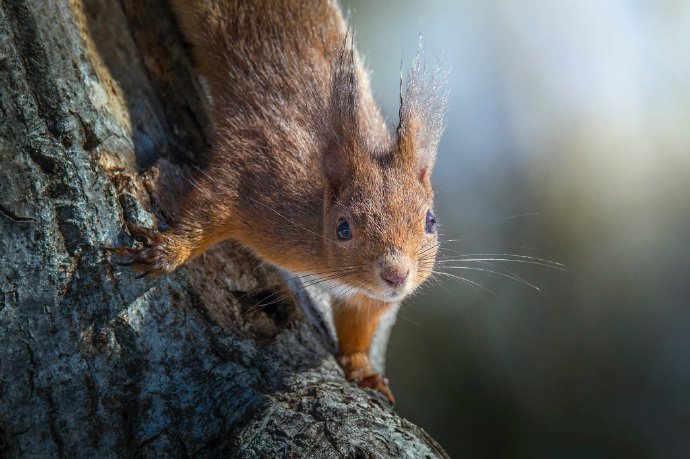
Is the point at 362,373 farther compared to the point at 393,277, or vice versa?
the point at 362,373

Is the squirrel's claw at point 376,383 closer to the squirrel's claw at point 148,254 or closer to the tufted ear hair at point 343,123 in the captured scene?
the tufted ear hair at point 343,123

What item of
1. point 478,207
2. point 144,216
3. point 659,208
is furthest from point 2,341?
point 659,208

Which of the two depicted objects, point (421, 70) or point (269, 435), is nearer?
point (269, 435)

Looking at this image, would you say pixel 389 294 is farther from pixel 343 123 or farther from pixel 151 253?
pixel 151 253

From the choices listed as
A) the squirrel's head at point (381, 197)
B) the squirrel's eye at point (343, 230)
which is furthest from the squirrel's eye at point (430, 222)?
the squirrel's eye at point (343, 230)

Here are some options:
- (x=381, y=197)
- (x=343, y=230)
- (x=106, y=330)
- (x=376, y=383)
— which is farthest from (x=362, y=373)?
(x=106, y=330)

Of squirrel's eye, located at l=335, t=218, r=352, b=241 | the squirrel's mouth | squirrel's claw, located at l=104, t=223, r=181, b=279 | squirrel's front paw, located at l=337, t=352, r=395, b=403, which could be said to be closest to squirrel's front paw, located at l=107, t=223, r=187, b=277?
squirrel's claw, located at l=104, t=223, r=181, b=279

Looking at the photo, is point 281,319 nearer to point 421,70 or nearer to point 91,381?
point 91,381
